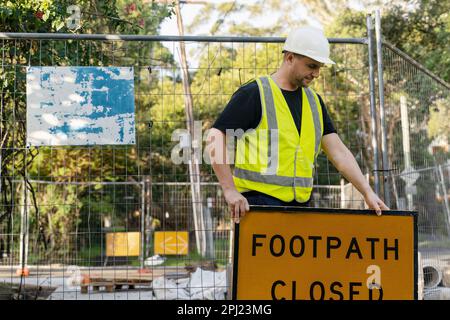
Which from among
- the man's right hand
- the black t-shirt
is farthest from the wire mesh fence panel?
the man's right hand

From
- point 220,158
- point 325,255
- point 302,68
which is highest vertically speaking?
point 302,68

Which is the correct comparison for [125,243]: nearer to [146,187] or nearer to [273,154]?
[146,187]

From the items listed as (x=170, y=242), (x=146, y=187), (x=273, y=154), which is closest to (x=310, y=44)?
(x=273, y=154)

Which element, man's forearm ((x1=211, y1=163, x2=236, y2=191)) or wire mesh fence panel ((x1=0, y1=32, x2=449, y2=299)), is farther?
wire mesh fence panel ((x1=0, y1=32, x2=449, y2=299))

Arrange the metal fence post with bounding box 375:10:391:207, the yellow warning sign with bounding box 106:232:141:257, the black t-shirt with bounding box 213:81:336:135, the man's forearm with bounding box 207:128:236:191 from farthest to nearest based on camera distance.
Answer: the yellow warning sign with bounding box 106:232:141:257
the metal fence post with bounding box 375:10:391:207
the black t-shirt with bounding box 213:81:336:135
the man's forearm with bounding box 207:128:236:191

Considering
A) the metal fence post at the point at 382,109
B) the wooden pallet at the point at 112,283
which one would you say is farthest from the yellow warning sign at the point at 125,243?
the metal fence post at the point at 382,109

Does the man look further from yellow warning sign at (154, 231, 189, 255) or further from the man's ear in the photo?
yellow warning sign at (154, 231, 189, 255)

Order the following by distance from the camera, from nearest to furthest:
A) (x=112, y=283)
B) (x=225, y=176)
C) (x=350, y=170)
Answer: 1. (x=225, y=176)
2. (x=350, y=170)
3. (x=112, y=283)

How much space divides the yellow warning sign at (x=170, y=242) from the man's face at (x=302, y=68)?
6.10 meters

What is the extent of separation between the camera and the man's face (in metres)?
3.68

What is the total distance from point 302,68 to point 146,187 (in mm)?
9664

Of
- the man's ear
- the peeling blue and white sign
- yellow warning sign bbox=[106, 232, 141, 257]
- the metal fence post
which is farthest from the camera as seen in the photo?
yellow warning sign bbox=[106, 232, 141, 257]

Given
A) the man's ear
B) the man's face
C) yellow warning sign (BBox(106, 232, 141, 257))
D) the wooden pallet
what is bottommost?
the wooden pallet

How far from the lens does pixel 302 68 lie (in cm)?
368
